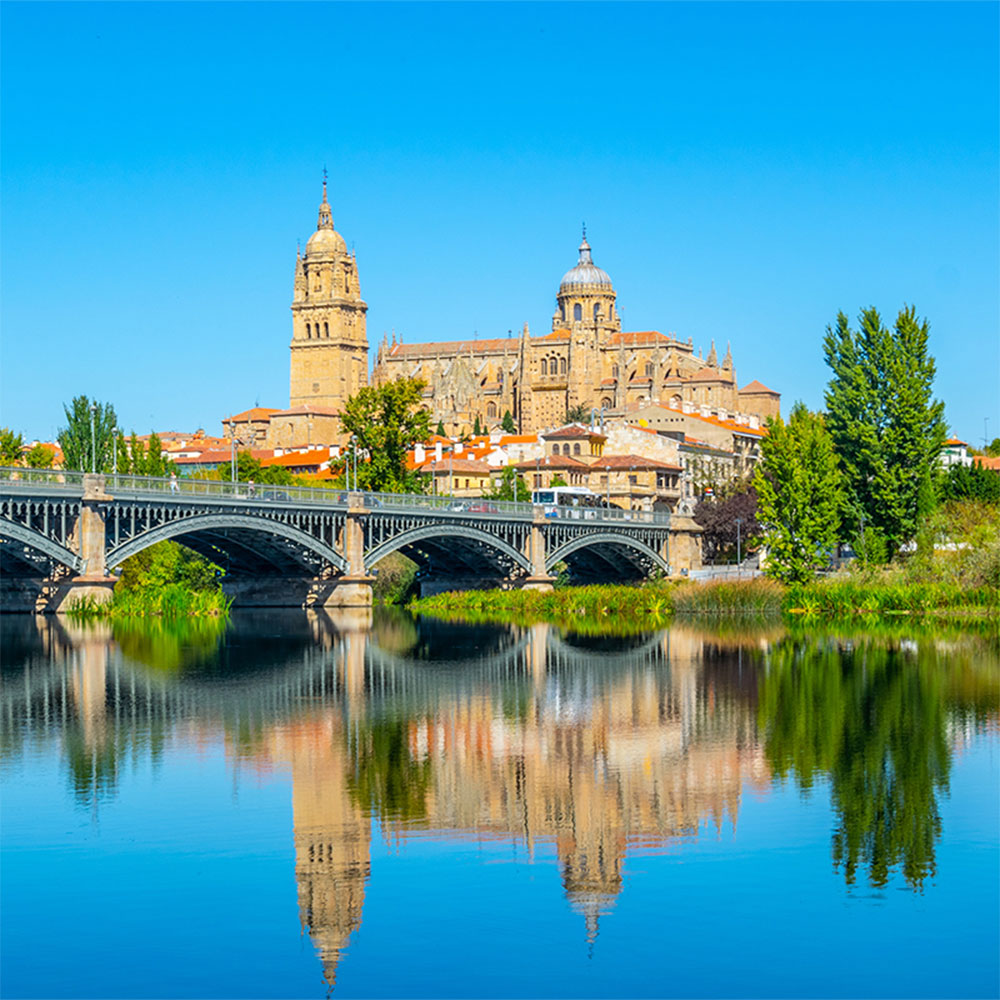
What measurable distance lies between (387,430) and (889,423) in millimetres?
29285

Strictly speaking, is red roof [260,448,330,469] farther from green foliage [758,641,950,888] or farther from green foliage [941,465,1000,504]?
green foliage [758,641,950,888]

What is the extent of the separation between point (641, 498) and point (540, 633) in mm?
66437

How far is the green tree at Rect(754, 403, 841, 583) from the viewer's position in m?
68.6

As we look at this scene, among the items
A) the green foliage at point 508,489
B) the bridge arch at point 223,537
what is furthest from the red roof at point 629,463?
the bridge arch at point 223,537

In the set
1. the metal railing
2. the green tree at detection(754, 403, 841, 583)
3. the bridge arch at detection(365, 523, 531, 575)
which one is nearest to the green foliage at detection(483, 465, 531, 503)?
the metal railing

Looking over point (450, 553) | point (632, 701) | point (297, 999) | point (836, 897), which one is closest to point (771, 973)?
point (836, 897)

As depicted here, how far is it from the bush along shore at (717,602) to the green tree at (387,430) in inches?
423

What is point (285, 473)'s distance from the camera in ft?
370

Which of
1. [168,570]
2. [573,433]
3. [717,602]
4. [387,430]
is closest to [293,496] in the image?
[168,570]

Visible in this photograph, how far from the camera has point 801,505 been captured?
68.9 metres

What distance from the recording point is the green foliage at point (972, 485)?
84625 millimetres

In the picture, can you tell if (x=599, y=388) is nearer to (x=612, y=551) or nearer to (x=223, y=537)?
(x=612, y=551)

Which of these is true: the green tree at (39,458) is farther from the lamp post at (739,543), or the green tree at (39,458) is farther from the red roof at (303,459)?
the lamp post at (739,543)

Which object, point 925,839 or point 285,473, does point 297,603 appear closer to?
point 285,473
